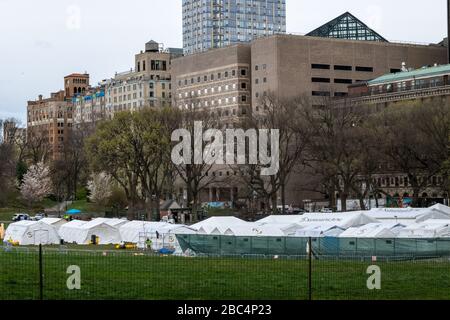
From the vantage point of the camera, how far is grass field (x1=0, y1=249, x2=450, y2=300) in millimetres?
31516

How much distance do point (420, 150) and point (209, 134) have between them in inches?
1003

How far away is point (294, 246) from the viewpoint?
187 feet

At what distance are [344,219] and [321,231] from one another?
5041 mm

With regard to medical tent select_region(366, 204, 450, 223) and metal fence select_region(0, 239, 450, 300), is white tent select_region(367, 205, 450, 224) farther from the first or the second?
metal fence select_region(0, 239, 450, 300)

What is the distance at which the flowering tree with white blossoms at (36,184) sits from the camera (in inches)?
5748

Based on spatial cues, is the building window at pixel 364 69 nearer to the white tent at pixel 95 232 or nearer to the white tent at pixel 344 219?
the white tent at pixel 95 232

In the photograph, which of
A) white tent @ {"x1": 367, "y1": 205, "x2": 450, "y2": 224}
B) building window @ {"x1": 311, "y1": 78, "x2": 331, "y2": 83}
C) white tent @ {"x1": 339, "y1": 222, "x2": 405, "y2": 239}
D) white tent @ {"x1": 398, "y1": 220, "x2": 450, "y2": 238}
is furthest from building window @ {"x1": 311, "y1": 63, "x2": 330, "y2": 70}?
white tent @ {"x1": 398, "y1": 220, "x2": 450, "y2": 238}

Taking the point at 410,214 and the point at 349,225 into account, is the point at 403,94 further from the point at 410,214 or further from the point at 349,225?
the point at 349,225

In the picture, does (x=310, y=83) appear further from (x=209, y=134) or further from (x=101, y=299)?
(x=101, y=299)

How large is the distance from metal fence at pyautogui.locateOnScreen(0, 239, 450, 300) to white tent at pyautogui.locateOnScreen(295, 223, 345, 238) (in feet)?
86.6

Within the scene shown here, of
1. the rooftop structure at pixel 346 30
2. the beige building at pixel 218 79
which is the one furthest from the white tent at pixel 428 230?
the rooftop structure at pixel 346 30

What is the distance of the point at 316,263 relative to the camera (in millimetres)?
44500

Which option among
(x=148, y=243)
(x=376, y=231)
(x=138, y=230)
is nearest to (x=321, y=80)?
(x=138, y=230)

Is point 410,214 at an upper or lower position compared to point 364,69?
lower
